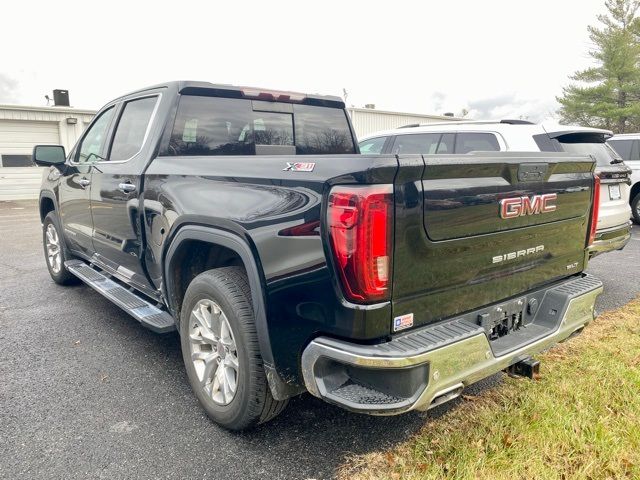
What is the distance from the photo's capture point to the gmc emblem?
8.01 feet

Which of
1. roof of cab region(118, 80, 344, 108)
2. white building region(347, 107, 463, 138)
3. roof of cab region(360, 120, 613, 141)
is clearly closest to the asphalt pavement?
roof of cab region(118, 80, 344, 108)

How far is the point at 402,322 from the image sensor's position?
2.12m

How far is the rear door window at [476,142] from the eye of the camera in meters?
5.58

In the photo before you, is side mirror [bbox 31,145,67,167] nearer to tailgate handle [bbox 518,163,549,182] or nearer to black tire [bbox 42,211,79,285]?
black tire [bbox 42,211,79,285]

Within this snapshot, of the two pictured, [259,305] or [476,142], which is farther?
[476,142]

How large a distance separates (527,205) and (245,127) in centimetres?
204

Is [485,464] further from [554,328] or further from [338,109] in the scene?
[338,109]

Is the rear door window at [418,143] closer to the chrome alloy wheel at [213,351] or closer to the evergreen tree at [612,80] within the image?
the chrome alloy wheel at [213,351]

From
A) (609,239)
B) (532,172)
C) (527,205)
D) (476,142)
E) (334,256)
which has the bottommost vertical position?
(609,239)

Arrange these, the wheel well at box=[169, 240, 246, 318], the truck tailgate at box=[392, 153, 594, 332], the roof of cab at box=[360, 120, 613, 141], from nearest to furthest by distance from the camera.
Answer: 1. the truck tailgate at box=[392, 153, 594, 332]
2. the wheel well at box=[169, 240, 246, 318]
3. the roof of cab at box=[360, 120, 613, 141]

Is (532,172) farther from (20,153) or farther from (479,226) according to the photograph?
(20,153)

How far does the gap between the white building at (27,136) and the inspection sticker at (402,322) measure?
1759 cm

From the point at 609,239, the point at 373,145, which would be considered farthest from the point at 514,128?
the point at 373,145

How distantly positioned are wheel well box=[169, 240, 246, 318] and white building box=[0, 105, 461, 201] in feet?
52.9
